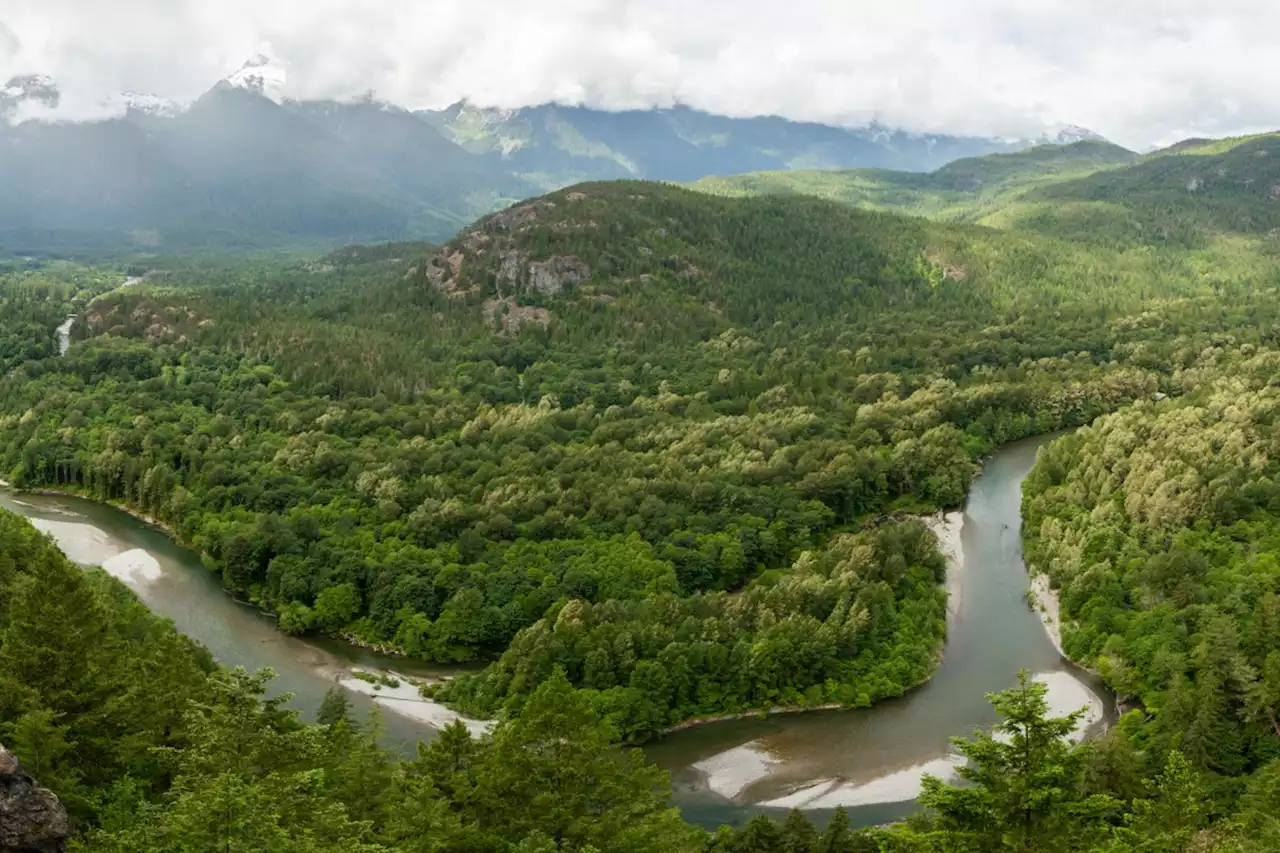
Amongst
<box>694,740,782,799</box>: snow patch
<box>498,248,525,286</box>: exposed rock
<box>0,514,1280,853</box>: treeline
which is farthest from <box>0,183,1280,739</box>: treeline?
<box>0,514,1280,853</box>: treeline

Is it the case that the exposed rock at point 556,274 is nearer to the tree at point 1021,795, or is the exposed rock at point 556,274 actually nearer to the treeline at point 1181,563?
the treeline at point 1181,563

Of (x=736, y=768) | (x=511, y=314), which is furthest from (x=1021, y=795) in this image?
(x=511, y=314)

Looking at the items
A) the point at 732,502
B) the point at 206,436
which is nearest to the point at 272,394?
the point at 206,436

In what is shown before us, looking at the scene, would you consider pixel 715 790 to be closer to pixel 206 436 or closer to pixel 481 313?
pixel 206 436

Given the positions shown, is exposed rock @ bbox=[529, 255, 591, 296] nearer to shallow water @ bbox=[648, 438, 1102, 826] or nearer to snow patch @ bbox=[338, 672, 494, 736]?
shallow water @ bbox=[648, 438, 1102, 826]

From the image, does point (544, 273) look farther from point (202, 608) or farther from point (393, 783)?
point (393, 783)

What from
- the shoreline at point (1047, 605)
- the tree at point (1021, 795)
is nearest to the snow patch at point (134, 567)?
the shoreline at point (1047, 605)
